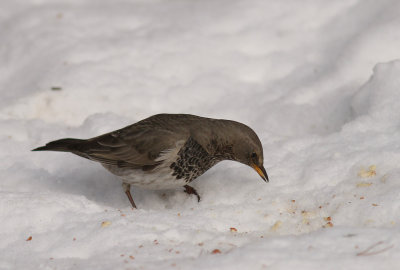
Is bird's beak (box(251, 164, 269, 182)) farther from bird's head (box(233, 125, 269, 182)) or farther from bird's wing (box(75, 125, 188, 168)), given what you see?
bird's wing (box(75, 125, 188, 168))

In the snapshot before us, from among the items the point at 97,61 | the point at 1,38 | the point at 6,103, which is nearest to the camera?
the point at 6,103

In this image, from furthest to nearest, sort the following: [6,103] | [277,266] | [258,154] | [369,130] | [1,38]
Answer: [1,38], [6,103], [369,130], [258,154], [277,266]

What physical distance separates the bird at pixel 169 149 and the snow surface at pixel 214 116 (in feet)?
0.82

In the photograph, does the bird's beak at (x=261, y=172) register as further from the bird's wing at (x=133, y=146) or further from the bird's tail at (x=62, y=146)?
the bird's tail at (x=62, y=146)

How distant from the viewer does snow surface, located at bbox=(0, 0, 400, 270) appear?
13.4ft

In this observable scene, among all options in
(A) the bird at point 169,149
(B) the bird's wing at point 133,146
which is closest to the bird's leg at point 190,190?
(A) the bird at point 169,149

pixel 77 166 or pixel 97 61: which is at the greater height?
pixel 97 61

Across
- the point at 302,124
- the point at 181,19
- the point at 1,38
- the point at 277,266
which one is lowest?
the point at 277,266

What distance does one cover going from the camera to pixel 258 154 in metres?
5.13

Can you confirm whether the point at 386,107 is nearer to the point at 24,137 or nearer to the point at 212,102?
the point at 212,102

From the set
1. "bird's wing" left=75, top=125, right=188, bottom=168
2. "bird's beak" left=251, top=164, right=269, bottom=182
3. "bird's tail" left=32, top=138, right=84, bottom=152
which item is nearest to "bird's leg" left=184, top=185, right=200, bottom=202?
"bird's wing" left=75, top=125, right=188, bottom=168

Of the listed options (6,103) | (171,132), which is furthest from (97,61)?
(171,132)

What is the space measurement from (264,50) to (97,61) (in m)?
1.94

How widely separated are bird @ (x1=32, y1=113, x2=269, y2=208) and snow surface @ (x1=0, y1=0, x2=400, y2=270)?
0.82 feet
